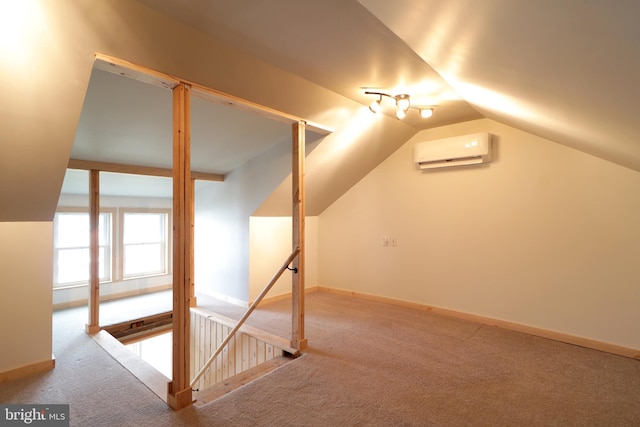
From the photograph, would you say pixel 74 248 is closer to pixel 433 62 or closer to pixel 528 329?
pixel 433 62

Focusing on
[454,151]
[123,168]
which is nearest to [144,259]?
[123,168]

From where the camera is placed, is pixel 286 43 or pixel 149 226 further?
pixel 149 226

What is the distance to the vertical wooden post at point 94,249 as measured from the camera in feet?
10.9

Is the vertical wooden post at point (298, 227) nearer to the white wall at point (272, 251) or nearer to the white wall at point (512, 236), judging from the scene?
the white wall at point (272, 251)

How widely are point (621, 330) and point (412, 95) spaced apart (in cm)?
289

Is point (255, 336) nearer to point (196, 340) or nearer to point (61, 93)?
point (196, 340)

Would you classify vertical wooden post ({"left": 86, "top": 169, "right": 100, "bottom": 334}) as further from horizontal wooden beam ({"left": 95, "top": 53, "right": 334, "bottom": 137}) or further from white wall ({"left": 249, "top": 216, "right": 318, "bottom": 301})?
horizontal wooden beam ({"left": 95, "top": 53, "right": 334, "bottom": 137})

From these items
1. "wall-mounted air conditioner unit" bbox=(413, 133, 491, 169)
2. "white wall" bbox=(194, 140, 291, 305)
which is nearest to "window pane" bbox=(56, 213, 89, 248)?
"white wall" bbox=(194, 140, 291, 305)

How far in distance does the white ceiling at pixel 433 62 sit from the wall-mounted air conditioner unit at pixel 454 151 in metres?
0.36

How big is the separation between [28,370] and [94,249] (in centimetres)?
119

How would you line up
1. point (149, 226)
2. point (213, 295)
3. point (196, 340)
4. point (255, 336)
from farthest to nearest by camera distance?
point (149, 226), point (213, 295), point (196, 340), point (255, 336)

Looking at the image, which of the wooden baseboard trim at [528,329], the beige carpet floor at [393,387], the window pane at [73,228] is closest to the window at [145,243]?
the window pane at [73,228]

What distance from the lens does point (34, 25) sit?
145 cm

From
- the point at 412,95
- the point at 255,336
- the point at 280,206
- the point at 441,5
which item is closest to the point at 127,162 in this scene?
the point at 280,206
